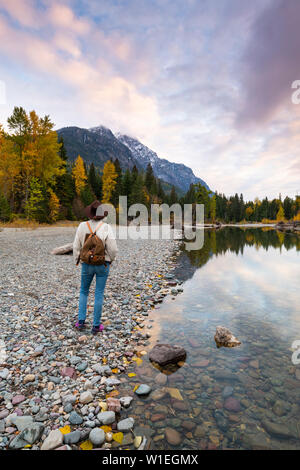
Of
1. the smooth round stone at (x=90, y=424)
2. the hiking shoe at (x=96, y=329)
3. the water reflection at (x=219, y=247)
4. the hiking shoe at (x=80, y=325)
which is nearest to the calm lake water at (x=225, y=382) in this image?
the smooth round stone at (x=90, y=424)

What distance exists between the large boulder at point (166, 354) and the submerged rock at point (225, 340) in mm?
1141

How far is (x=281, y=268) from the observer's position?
16.1 meters

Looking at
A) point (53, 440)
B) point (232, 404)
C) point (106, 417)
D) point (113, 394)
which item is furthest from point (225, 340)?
point (53, 440)

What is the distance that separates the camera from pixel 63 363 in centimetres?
429

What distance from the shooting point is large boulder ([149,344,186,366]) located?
4.62 m

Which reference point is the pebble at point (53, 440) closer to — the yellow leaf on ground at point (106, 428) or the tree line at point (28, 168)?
the yellow leaf on ground at point (106, 428)

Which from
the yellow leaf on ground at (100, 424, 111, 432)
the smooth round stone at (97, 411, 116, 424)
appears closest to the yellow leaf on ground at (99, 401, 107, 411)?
the smooth round stone at (97, 411, 116, 424)

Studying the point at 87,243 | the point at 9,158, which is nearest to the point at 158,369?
the point at 87,243

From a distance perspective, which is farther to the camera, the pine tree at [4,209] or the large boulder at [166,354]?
the pine tree at [4,209]

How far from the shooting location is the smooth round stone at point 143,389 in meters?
3.75

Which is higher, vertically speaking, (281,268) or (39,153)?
(39,153)

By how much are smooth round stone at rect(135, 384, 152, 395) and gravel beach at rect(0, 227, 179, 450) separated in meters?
0.15

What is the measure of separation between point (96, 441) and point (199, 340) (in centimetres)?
345
